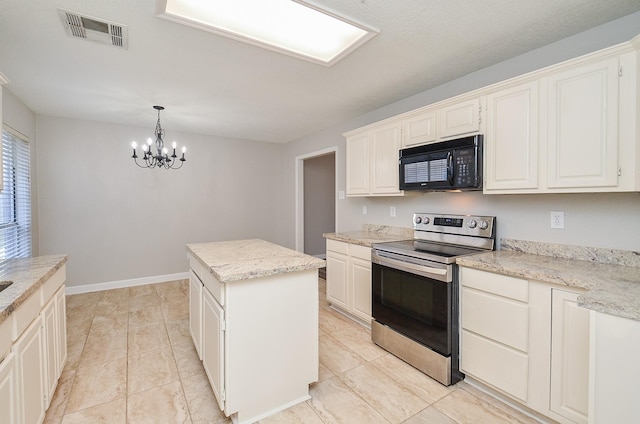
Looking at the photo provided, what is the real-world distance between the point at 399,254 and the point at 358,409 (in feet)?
3.74

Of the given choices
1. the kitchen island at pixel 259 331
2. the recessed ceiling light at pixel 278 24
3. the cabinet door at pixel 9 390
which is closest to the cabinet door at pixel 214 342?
the kitchen island at pixel 259 331

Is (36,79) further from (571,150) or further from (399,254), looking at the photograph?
(571,150)

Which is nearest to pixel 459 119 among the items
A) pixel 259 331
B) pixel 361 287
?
pixel 361 287

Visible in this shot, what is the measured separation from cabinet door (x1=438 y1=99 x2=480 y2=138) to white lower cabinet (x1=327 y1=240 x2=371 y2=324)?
4.23ft

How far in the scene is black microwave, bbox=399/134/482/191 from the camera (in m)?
2.23

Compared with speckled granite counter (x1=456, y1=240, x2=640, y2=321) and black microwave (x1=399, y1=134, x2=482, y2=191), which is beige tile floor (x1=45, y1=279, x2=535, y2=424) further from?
black microwave (x1=399, y1=134, x2=482, y2=191)

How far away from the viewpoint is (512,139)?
2049 mm

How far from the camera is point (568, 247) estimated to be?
1998mm

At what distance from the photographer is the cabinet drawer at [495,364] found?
1.76m

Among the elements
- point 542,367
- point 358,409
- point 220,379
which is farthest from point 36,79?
point 542,367

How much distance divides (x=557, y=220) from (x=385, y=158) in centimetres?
155

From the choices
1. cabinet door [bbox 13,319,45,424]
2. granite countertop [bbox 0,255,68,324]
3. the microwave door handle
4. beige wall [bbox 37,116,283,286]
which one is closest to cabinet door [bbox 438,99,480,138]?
the microwave door handle

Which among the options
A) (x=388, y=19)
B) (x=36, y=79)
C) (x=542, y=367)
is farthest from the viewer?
(x=36, y=79)

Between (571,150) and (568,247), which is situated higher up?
(571,150)
